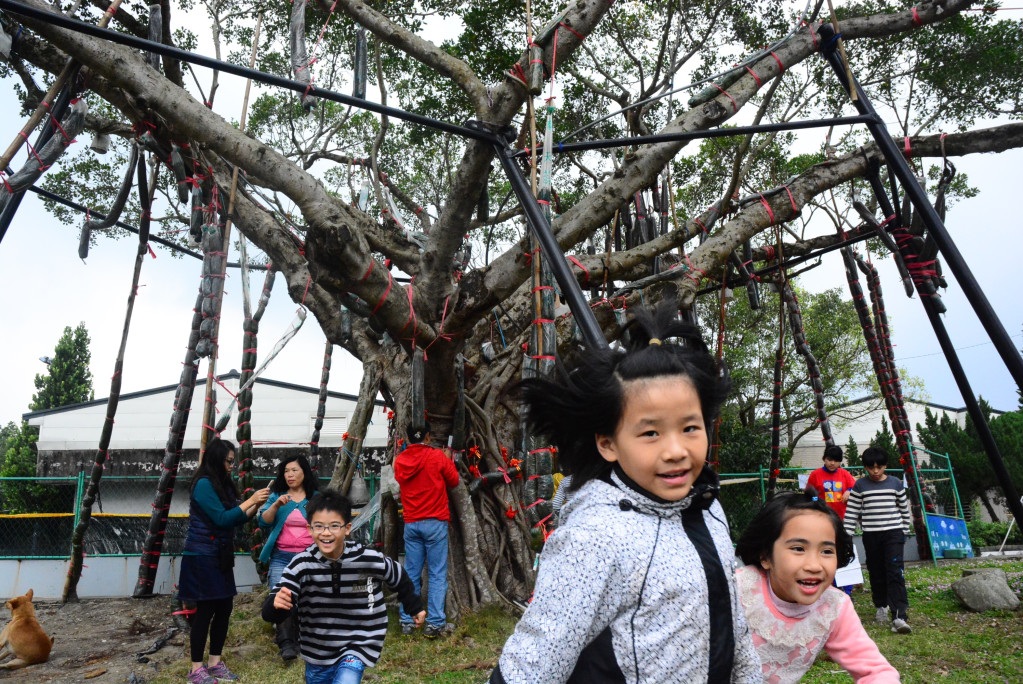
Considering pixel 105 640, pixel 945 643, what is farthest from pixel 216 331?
pixel 945 643

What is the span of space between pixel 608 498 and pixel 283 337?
4.64m

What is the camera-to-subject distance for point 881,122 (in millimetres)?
4039

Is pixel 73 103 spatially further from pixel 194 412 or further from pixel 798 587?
pixel 194 412

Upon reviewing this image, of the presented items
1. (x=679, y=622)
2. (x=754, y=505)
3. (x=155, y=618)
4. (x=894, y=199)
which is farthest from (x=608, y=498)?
(x=754, y=505)

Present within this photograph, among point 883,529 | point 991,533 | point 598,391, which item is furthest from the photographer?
point 991,533

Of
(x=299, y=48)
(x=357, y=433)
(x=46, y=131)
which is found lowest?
(x=357, y=433)

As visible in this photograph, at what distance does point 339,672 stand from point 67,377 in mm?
25131

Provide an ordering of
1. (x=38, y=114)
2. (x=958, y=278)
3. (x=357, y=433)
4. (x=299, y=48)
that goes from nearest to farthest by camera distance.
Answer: (x=958, y=278)
(x=38, y=114)
(x=299, y=48)
(x=357, y=433)

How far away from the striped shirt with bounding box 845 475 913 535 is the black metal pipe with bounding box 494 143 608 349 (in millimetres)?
4359

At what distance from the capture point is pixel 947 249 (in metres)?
3.57

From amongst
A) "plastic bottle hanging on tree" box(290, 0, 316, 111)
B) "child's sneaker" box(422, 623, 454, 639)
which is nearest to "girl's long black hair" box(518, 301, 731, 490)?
"plastic bottle hanging on tree" box(290, 0, 316, 111)

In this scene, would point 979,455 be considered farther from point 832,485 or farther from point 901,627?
point 901,627

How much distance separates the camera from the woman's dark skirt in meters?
4.72

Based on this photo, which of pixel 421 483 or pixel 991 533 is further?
pixel 991 533
